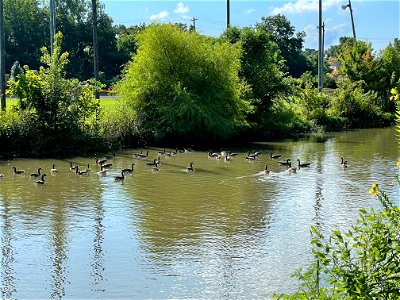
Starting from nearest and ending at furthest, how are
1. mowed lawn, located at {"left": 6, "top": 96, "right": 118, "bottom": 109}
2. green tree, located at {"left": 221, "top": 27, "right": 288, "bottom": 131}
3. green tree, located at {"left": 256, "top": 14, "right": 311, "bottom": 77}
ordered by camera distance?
mowed lawn, located at {"left": 6, "top": 96, "right": 118, "bottom": 109}, green tree, located at {"left": 221, "top": 27, "right": 288, "bottom": 131}, green tree, located at {"left": 256, "top": 14, "right": 311, "bottom": 77}

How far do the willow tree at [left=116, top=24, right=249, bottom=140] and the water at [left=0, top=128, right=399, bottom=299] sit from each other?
17.9 ft

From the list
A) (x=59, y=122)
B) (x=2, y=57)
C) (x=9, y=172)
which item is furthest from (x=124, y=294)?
(x=2, y=57)

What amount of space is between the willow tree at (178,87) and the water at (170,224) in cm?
547

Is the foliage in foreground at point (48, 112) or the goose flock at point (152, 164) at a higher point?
the foliage in foreground at point (48, 112)

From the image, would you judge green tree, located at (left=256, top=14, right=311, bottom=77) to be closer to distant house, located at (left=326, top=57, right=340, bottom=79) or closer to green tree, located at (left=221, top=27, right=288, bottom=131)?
distant house, located at (left=326, top=57, right=340, bottom=79)

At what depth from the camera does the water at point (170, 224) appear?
1156cm

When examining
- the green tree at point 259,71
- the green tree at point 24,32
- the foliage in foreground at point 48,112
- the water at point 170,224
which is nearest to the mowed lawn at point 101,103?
the foliage in foreground at point 48,112

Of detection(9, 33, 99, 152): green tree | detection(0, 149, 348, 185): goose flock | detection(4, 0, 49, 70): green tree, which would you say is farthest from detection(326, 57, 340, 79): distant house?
detection(4, 0, 49, 70): green tree

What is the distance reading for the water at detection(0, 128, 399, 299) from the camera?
37.9 ft

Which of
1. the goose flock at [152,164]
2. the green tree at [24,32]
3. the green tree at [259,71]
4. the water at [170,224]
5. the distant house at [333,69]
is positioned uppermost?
the green tree at [24,32]

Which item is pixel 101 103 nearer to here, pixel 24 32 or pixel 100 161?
pixel 100 161

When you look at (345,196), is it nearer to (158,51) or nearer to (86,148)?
(86,148)

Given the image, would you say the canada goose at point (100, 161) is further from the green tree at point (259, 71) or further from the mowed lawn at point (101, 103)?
the green tree at point (259, 71)

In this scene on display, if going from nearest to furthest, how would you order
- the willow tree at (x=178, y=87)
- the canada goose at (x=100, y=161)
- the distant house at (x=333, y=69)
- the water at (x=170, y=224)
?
the water at (x=170, y=224), the canada goose at (x=100, y=161), the willow tree at (x=178, y=87), the distant house at (x=333, y=69)
